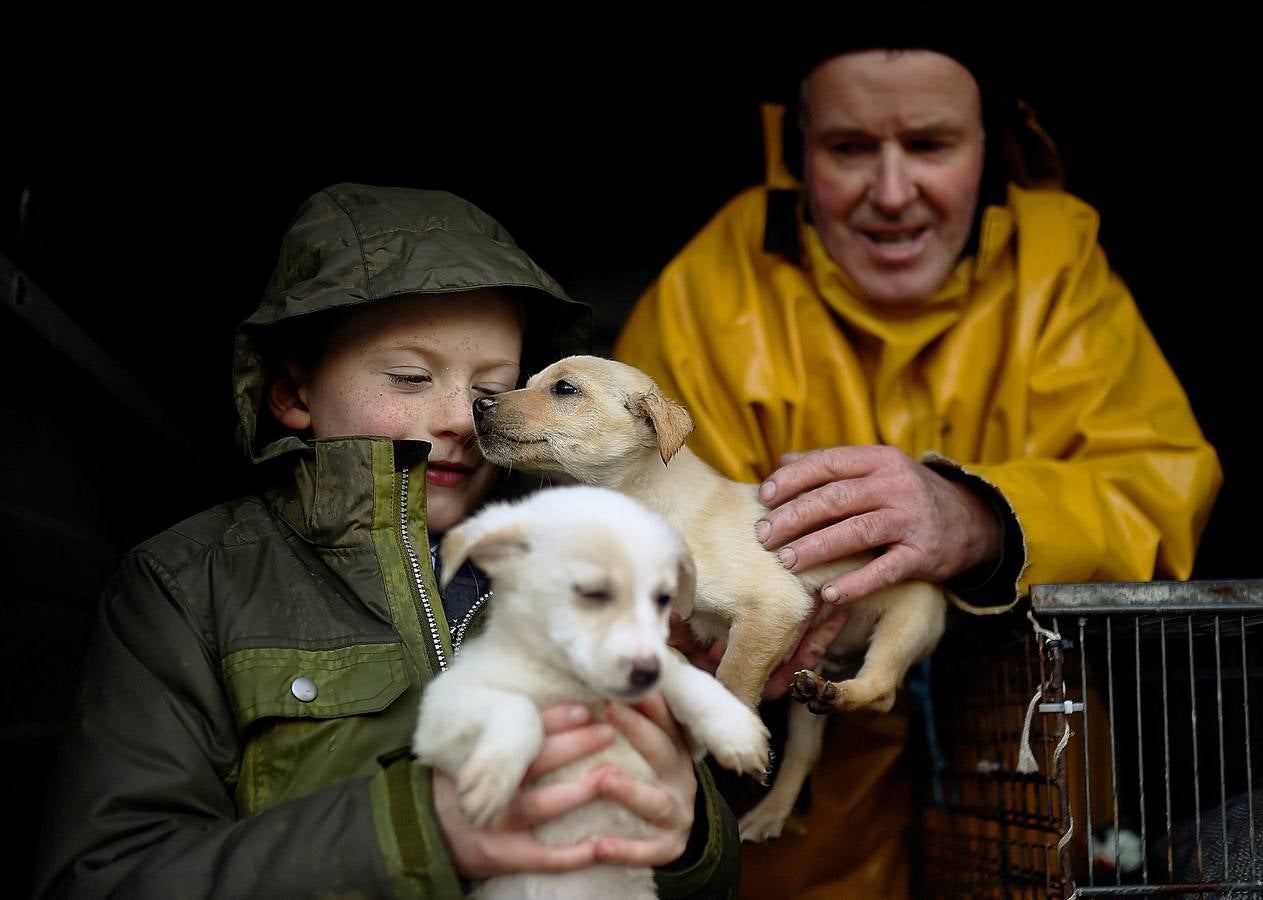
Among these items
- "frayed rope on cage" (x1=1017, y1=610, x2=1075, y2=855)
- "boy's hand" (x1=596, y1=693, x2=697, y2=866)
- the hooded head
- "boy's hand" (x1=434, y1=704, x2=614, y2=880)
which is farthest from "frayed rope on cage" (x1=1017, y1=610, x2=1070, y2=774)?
the hooded head

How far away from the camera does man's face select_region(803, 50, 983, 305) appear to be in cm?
340

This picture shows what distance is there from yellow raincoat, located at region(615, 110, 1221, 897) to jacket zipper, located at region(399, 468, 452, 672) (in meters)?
1.22

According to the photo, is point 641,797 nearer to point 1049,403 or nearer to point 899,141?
point 1049,403

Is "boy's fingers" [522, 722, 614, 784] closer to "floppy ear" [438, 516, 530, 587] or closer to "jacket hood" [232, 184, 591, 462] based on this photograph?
"floppy ear" [438, 516, 530, 587]

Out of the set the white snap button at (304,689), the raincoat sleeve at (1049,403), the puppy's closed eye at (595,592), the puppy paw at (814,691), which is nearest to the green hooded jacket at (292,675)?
the white snap button at (304,689)

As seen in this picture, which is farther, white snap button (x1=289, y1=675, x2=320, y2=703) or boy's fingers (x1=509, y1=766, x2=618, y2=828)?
white snap button (x1=289, y1=675, x2=320, y2=703)

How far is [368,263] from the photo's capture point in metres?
2.55

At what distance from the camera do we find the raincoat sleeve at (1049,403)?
9.57 ft

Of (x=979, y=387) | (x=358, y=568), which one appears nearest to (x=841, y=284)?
(x=979, y=387)

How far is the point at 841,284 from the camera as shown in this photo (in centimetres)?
356

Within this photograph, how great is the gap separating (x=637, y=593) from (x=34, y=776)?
76.1 inches

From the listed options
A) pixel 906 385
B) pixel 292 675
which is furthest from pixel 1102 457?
pixel 292 675

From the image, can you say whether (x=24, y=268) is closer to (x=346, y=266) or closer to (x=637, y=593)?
(x=346, y=266)

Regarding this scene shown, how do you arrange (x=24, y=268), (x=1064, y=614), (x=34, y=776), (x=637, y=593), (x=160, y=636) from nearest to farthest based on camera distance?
(x=637, y=593), (x=160, y=636), (x=1064, y=614), (x=34, y=776), (x=24, y=268)
